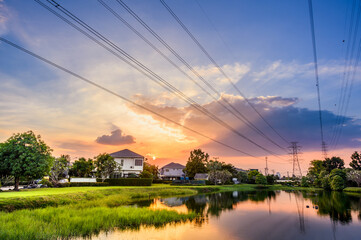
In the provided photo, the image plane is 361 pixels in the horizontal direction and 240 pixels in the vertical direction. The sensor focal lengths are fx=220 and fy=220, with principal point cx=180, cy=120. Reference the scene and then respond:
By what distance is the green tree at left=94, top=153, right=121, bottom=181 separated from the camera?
54.2 metres

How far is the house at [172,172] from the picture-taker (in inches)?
4481

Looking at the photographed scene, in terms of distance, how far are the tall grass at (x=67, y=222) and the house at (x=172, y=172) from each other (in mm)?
92718

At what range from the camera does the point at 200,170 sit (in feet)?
344

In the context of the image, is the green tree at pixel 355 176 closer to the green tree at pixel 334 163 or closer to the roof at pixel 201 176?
the green tree at pixel 334 163

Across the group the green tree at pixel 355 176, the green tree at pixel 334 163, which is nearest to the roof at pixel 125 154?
the green tree at pixel 355 176

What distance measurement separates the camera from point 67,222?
53.0 feet

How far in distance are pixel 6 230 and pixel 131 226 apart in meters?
8.41

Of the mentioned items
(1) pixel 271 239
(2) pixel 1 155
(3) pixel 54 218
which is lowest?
(1) pixel 271 239

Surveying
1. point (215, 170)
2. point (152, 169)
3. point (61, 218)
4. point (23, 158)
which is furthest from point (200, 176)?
point (61, 218)

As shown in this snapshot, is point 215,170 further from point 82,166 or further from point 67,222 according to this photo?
point 67,222

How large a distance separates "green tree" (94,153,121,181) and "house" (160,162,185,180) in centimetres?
5976

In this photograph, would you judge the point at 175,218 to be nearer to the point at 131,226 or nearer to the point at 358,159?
the point at 131,226

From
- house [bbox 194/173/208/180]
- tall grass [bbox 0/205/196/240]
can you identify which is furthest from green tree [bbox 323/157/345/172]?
tall grass [bbox 0/205/196/240]

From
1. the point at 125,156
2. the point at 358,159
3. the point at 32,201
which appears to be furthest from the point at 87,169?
the point at 358,159
